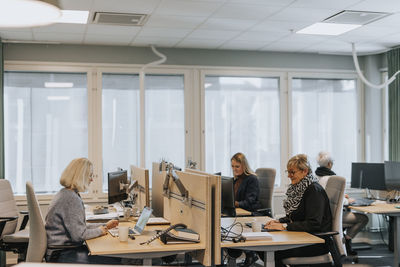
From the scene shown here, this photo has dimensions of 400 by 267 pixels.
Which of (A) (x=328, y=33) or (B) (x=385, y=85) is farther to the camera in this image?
(B) (x=385, y=85)

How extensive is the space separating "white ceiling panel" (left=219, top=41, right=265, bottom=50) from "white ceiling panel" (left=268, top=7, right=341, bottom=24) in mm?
1233

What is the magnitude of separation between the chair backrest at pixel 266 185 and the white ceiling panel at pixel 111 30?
7.07 ft

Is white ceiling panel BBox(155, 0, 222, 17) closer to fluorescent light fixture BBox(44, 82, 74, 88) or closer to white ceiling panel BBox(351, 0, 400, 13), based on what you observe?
white ceiling panel BBox(351, 0, 400, 13)

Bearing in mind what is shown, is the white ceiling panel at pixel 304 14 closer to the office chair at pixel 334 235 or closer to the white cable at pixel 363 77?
the white cable at pixel 363 77

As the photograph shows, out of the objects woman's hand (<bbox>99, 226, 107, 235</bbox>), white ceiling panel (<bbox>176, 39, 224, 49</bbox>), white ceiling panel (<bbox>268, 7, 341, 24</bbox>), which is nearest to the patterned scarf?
woman's hand (<bbox>99, 226, 107, 235</bbox>)

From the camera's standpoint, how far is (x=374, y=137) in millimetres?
7406

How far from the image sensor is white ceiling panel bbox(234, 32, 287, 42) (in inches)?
234

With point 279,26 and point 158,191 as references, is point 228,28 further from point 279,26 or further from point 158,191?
point 158,191

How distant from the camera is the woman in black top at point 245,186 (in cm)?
541

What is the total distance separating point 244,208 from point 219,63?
2.31m

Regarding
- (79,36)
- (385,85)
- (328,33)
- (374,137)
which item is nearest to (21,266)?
(79,36)

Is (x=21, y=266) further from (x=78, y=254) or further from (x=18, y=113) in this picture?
(x=18, y=113)

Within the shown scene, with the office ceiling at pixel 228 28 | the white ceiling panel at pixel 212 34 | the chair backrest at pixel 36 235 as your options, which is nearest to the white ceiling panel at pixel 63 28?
the office ceiling at pixel 228 28

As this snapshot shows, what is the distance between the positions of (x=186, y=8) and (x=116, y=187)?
72.1 inches
